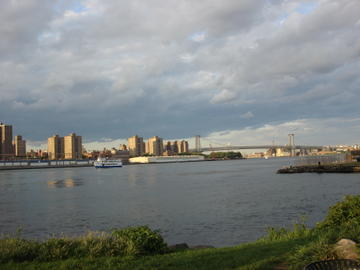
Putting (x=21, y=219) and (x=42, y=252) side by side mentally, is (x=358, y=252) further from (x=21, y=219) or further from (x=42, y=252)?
(x=21, y=219)

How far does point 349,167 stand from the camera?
215ft

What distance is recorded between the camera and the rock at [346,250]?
620cm

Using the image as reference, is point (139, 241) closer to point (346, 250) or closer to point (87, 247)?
point (87, 247)

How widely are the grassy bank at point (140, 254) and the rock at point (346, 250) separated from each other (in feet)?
0.40

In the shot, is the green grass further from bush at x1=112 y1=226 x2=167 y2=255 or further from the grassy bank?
bush at x1=112 y1=226 x2=167 y2=255

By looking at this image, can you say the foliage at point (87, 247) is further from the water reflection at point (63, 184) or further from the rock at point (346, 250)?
the water reflection at point (63, 184)

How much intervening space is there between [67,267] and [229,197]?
26970 mm

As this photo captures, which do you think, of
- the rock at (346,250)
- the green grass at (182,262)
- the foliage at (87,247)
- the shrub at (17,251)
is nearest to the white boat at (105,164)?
the foliage at (87,247)

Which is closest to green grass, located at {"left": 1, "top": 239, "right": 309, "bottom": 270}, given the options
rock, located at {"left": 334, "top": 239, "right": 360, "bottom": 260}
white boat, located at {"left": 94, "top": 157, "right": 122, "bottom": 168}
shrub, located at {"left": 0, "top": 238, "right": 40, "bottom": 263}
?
shrub, located at {"left": 0, "top": 238, "right": 40, "bottom": 263}

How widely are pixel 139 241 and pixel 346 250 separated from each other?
176 inches

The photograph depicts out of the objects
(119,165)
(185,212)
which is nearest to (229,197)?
(185,212)

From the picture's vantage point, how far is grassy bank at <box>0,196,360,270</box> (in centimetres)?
660

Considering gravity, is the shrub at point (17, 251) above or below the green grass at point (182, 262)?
above

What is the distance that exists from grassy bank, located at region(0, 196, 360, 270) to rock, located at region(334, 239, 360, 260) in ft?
0.40
